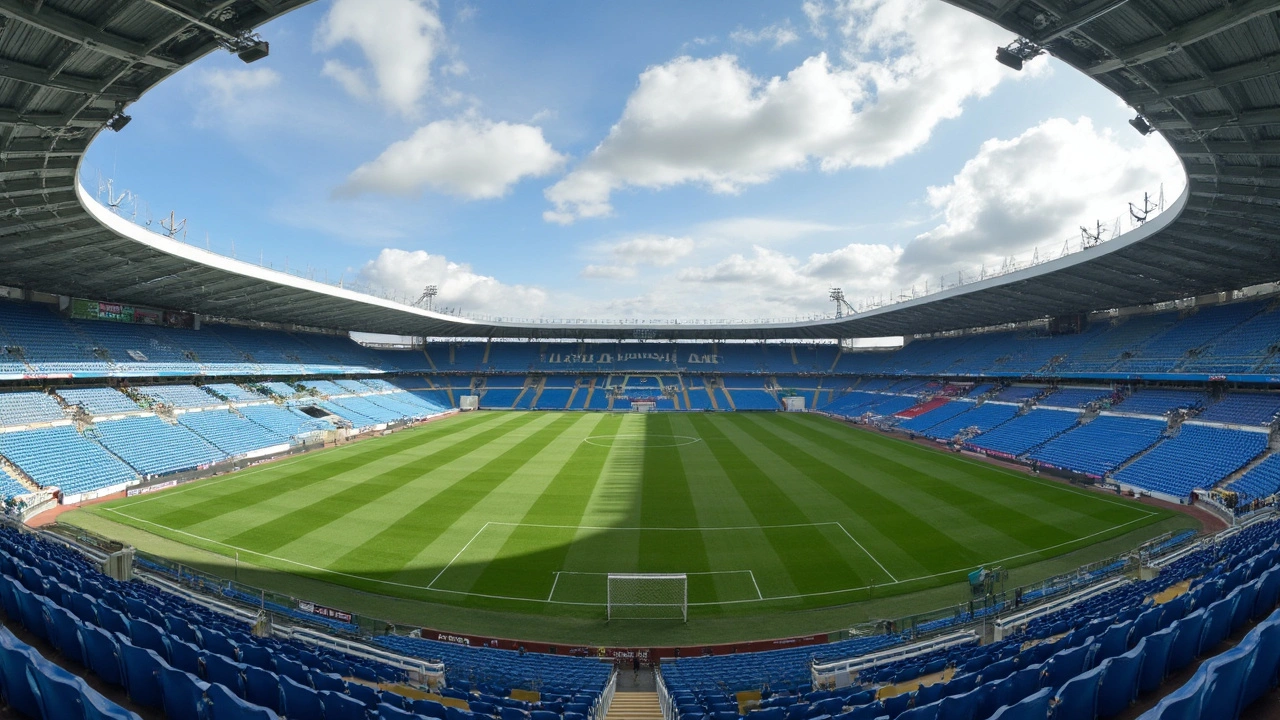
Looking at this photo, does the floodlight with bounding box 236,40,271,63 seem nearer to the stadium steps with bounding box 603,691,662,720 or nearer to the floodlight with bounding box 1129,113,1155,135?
the stadium steps with bounding box 603,691,662,720

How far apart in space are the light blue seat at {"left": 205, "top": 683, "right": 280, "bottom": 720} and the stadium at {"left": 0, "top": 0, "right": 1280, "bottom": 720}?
21 centimetres

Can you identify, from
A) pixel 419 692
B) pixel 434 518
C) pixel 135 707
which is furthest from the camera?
pixel 434 518

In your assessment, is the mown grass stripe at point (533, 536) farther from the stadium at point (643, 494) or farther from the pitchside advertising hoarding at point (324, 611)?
the pitchside advertising hoarding at point (324, 611)

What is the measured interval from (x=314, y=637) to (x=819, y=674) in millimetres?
11381

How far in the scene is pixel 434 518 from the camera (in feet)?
78.4

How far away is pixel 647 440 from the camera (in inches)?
1758

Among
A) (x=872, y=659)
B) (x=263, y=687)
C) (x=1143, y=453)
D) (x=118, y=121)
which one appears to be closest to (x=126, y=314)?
(x=118, y=121)

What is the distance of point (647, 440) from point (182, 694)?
4030cm

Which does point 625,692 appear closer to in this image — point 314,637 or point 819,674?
point 819,674

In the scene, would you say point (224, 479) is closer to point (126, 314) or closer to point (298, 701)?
point (126, 314)

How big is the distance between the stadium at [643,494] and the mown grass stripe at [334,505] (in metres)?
0.29

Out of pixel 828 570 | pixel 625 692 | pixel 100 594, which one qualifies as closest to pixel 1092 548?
pixel 828 570

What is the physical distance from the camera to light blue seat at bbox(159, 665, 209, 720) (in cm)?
467

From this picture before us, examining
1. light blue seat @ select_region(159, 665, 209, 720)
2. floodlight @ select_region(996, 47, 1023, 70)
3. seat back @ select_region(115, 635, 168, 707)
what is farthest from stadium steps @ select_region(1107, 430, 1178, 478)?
seat back @ select_region(115, 635, 168, 707)
